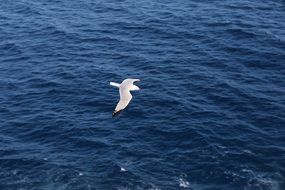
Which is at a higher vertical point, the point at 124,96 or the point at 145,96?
the point at 124,96

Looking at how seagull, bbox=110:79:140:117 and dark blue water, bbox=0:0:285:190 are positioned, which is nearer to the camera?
seagull, bbox=110:79:140:117

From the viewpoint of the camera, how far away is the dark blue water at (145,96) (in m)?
92.8

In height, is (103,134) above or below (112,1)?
below

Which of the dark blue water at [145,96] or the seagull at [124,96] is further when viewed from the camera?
the dark blue water at [145,96]

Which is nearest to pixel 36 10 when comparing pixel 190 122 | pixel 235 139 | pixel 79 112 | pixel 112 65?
pixel 112 65

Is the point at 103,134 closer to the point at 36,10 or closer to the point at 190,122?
the point at 190,122

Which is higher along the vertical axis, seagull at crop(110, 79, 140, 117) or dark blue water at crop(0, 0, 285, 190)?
seagull at crop(110, 79, 140, 117)

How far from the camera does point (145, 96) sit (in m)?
115

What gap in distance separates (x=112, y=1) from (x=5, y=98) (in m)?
63.1

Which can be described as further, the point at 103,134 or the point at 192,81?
the point at 192,81

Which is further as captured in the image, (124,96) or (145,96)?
(145,96)

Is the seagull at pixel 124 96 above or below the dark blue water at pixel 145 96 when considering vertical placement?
above

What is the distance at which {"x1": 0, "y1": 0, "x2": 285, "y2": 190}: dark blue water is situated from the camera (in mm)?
92750

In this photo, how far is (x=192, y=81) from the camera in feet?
389
